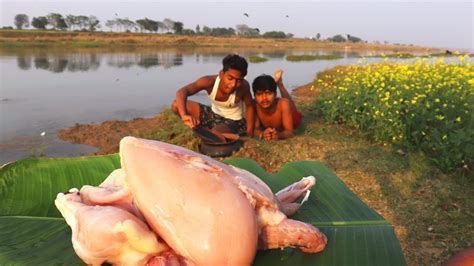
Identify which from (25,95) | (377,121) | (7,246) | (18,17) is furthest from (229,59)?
(18,17)

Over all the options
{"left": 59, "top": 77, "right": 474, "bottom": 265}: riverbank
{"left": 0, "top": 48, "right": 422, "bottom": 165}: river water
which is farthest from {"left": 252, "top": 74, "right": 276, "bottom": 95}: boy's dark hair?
{"left": 0, "top": 48, "right": 422, "bottom": 165}: river water

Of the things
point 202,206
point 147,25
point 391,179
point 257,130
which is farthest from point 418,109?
point 147,25

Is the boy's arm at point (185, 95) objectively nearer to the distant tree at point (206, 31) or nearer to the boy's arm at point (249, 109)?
the boy's arm at point (249, 109)

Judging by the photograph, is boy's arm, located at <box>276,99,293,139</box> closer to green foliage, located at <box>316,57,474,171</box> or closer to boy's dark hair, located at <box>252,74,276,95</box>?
boy's dark hair, located at <box>252,74,276,95</box>

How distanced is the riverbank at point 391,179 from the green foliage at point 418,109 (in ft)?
0.72

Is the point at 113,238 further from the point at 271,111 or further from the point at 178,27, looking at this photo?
the point at 178,27

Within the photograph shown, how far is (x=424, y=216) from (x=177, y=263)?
348 centimetres

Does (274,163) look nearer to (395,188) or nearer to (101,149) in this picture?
(395,188)

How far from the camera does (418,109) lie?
5.75 metres

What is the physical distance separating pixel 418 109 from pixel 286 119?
2054mm

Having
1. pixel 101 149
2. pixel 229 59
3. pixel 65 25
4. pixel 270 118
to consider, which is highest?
pixel 65 25

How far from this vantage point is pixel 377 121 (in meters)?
6.16

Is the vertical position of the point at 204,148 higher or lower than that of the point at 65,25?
lower

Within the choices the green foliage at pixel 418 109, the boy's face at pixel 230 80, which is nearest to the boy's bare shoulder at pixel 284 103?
the boy's face at pixel 230 80
